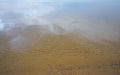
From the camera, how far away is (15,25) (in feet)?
11.0

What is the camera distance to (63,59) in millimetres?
2359

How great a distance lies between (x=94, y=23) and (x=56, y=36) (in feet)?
2.89

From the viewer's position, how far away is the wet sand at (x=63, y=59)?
2148 mm

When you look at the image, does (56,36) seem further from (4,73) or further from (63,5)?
(63,5)

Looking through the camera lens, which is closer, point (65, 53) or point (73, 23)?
point (65, 53)

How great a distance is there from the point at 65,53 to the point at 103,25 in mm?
1190

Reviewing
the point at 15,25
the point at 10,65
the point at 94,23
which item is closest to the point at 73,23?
the point at 94,23

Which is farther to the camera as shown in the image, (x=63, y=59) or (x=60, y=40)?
(x=60, y=40)

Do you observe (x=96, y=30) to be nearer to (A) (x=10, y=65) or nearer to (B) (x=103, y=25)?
(B) (x=103, y=25)

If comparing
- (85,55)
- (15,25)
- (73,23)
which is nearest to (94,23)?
(73,23)

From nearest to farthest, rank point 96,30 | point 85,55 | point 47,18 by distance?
point 85,55
point 96,30
point 47,18

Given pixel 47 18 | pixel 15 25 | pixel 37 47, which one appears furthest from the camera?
pixel 47 18

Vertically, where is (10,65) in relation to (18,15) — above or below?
below

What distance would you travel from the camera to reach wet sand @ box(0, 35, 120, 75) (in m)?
2.15
